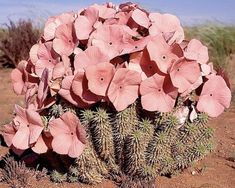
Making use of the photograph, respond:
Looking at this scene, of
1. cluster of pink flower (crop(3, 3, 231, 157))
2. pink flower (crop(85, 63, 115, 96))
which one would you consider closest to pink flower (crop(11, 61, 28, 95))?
cluster of pink flower (crop(3, 3, 231, 157))

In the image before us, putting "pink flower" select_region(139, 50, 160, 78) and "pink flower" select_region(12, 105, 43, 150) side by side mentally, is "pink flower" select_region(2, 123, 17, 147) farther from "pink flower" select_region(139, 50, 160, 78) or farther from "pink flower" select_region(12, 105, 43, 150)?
"pink flower" select_region(139, 50, 160, 78)

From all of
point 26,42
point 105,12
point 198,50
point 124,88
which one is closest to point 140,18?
point 105,12

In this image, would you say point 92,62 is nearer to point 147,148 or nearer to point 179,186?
point 147,148

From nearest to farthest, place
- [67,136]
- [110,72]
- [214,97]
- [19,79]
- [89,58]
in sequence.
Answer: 1. [110,72]
2. [89,58]
3. [67,136]
4. [214,97]
5. [19,79]

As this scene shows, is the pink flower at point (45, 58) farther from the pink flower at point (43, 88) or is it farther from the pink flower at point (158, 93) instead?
the pink flower at point (158, 93)

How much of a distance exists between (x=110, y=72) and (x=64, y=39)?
2.14 feet

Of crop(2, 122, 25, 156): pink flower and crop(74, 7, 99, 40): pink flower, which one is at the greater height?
crop(74, 7, 99, 40): pink flower

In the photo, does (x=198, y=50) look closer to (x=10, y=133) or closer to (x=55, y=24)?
(x=55, y=24)

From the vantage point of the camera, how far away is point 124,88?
12.2ft

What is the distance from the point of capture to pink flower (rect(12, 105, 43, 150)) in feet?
13.0

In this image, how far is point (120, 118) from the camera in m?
3.77

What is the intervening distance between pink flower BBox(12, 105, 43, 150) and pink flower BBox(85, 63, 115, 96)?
0.56 meters

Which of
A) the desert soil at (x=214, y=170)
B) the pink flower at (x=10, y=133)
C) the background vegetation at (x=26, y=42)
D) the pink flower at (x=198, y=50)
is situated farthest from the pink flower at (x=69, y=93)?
the background vegetation at (x=26, y=42)

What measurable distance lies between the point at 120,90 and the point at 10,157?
1.30 meters
